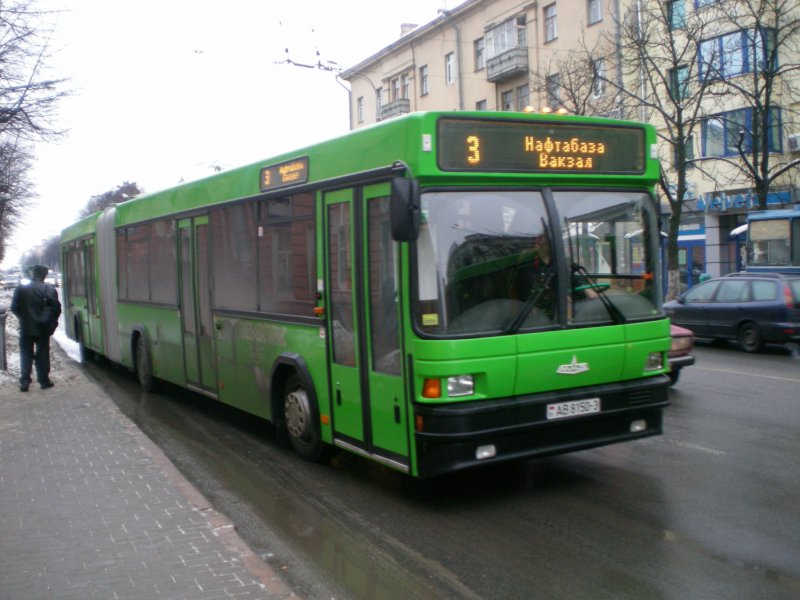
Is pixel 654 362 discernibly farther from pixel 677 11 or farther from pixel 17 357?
pixel 677 11

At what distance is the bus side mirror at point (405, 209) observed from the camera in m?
5.82

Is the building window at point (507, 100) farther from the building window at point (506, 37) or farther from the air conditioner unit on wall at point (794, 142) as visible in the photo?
the air conditioner unit on wall at point (794, 142)

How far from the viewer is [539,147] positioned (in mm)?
6602

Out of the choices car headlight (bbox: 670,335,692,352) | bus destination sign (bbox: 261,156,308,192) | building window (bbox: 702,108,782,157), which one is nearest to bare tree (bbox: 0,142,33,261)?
bus destination sign (bbox: 261,156,308,192)

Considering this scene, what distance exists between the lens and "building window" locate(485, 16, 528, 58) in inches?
1592

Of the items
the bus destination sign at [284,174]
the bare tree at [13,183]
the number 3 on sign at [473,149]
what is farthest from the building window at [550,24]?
Result: the number 3 on sign at [473,149]

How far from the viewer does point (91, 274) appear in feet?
53.2

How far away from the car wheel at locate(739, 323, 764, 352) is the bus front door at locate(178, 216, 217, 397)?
36.9ft

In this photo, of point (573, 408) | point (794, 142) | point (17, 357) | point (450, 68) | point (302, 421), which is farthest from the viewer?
point (450, 68)

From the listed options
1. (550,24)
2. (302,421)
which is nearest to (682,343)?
(302,421)

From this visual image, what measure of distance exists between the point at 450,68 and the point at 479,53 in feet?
8.63

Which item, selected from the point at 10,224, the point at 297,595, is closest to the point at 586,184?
the point at 297,595

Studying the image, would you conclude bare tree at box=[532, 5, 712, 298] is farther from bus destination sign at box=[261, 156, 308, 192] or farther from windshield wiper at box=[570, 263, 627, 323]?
windshield wiper at box=[570, 263, 627, 323]

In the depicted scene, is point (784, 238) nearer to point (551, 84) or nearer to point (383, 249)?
point (551, 84)
